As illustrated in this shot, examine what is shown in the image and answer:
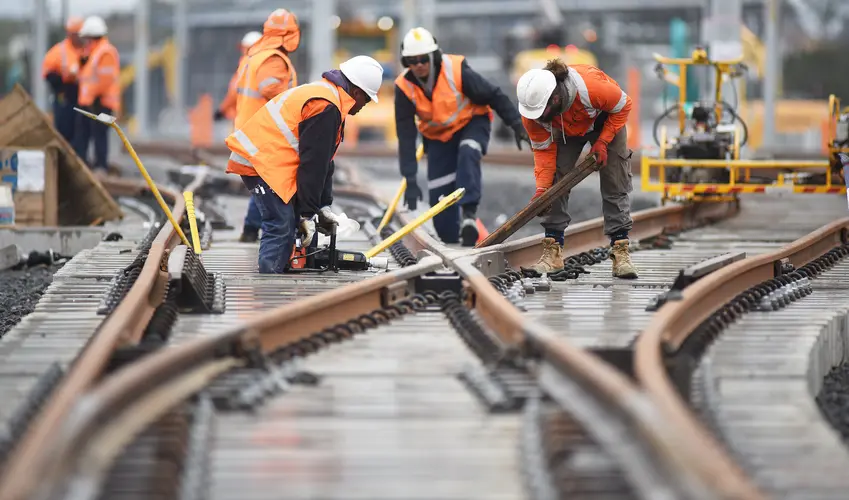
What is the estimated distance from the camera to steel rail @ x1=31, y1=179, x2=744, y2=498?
3.75m

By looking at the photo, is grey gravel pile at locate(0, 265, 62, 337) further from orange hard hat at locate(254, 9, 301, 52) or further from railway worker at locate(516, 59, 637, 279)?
railway worker at locate(516, 59, 637, 279)

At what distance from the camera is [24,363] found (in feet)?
19.1

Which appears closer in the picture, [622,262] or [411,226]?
[622,262]

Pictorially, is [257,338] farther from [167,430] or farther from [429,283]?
[429,283]

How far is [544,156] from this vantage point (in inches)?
354

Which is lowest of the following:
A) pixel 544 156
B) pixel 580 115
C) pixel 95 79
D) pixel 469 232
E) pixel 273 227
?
pixel 469 232

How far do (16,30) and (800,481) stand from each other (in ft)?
191

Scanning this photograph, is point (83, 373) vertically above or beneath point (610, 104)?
beneath

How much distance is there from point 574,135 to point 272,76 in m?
2.81

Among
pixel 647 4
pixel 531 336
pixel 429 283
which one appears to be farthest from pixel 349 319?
pixel 647 4

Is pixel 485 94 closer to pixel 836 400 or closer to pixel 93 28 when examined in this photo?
pixel 836 400

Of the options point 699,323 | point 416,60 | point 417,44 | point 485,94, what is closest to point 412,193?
point 485,94

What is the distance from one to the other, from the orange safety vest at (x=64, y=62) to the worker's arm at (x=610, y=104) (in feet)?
33.4

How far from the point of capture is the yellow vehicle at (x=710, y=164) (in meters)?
13.1
